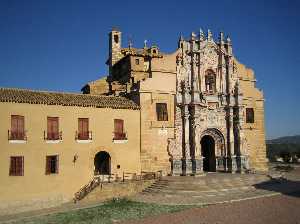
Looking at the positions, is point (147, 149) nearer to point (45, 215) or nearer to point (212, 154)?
point (212, 154)

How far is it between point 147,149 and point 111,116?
4.51m

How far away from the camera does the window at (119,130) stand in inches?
1218

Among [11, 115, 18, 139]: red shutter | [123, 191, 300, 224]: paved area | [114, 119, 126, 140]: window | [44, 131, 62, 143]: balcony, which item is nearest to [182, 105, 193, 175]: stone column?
[114, 119, 126, 140]: window

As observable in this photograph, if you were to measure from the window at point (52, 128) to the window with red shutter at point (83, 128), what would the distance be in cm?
188

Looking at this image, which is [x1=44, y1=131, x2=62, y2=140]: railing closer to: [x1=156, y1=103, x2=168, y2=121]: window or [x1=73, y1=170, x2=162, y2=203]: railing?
[x1=73, y1=170, x2=162, y2=203]: railing

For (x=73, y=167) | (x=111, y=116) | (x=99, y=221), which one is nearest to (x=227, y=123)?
(x=111, y=116)

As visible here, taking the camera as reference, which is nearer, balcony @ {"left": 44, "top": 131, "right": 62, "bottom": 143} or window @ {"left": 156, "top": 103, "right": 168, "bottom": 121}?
balcony @ {"left": 44, "top": 131, "right": 62, "bottom": 143}

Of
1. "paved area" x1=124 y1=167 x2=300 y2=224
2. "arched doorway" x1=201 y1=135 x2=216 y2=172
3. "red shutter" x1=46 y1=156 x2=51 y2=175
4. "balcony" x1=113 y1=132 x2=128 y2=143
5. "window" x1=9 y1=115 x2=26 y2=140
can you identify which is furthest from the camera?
"arched doorway" x1=201 y1=135 x2=216 y2=172

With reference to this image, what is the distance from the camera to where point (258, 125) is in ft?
126

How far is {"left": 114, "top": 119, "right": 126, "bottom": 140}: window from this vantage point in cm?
3094

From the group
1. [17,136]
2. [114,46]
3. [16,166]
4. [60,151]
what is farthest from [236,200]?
[114,46]

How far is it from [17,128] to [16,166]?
9.31 feet

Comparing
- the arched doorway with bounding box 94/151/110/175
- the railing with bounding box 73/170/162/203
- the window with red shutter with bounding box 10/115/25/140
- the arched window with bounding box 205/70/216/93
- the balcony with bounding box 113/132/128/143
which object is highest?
the arched window with bounding box 205/70/216/93

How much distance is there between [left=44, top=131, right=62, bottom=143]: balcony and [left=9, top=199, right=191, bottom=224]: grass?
6394 mm
